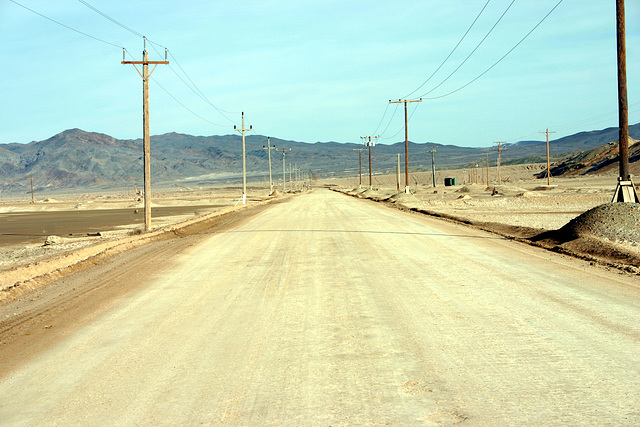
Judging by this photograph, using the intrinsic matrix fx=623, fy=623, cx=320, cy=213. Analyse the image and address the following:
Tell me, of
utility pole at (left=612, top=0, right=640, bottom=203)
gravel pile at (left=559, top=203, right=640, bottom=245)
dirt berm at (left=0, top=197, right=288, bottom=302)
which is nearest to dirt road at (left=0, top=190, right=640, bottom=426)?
dirt berm at (left=0, top=197, right=288, bottom=302)

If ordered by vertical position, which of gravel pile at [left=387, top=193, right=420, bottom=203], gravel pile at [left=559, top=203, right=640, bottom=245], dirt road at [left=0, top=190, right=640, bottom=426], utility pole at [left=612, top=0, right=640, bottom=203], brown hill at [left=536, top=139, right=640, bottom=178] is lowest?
dirt road at [left=0, top=190, right=640, bottom=426]

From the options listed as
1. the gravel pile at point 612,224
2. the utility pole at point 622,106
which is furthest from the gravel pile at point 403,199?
the gravel pile at point 612,224

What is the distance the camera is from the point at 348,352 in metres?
6.61

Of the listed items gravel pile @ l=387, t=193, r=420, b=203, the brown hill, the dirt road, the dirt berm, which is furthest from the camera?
the brown hill

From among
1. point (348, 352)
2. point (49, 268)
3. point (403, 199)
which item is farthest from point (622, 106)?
point (403, 199)

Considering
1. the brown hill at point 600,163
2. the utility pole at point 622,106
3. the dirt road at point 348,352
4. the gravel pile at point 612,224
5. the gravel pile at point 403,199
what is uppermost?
the brown hill at point 600,163

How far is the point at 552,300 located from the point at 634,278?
3065 millimetres

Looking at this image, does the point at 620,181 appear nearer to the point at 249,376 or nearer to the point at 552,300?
the point at 552,300

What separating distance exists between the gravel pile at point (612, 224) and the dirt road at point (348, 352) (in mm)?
4310

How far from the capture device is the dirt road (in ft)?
16.5

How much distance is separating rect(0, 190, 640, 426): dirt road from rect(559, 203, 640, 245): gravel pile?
431 cm

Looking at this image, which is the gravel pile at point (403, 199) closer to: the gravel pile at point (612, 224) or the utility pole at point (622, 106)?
the utility pole at point (622, 106)

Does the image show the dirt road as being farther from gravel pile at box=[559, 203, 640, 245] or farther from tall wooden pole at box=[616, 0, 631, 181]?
tall wooden pole at box=[616, 0, 631, 181]

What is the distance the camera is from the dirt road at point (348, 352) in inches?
198
